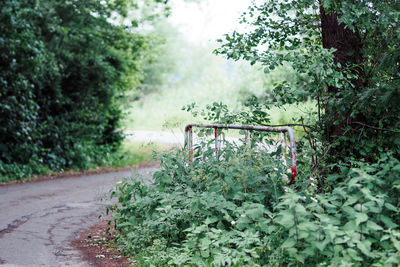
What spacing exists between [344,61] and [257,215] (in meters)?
3.01

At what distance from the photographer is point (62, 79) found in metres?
16.5

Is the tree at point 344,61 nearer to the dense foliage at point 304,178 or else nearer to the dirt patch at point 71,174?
the dense foliage at point 304,178

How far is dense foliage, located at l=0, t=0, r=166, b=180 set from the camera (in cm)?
1363

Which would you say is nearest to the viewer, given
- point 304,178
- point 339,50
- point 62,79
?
point 304,178

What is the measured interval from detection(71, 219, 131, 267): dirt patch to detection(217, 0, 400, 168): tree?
3.27 meters

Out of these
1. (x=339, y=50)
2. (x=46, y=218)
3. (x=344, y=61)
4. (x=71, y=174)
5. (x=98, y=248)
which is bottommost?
(x=98, y=248)

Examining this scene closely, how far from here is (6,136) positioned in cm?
1394

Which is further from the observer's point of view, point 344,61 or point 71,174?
point 71,174

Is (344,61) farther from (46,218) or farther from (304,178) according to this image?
(46,218)

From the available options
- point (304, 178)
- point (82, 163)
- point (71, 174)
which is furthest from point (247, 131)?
point (82, 163)

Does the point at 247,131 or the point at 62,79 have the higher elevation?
the point at 62,79

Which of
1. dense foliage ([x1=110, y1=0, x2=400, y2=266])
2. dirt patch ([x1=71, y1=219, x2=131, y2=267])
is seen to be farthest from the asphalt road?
dense foliage ([x1=110, y1=0, x2=400, y2=266])

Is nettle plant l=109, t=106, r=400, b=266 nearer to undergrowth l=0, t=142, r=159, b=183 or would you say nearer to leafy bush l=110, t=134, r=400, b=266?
leafy bush l=110, t=134, r=400, b=266

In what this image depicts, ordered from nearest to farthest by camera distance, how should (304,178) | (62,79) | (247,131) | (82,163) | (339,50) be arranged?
(304,178) < (247,131) < (339,50) < (82,163) < (62,79)
